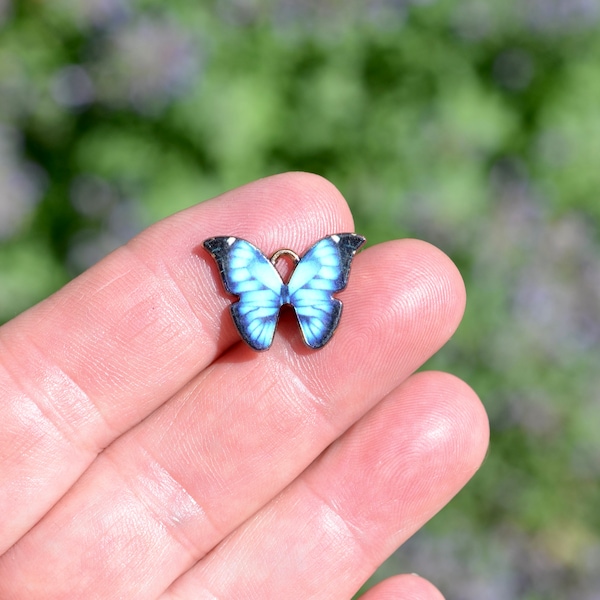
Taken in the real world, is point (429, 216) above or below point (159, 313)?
below

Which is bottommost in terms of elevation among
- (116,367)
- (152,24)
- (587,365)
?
(587,365)

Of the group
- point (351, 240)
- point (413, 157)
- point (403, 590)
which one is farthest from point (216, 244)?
point (413, 157)

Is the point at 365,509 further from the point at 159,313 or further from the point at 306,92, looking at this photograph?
the point at 306,92

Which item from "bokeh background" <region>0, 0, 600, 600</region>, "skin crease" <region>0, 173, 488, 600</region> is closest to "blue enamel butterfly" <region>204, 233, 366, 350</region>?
"skin crease" <region>0, 173, 488, 600</region>

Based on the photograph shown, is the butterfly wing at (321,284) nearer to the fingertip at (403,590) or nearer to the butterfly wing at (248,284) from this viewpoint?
the butterfly wing at (248,284)

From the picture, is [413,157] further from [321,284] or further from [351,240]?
[321,284]

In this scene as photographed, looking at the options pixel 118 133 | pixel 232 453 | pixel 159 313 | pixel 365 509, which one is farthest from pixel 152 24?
pixel 365 509
